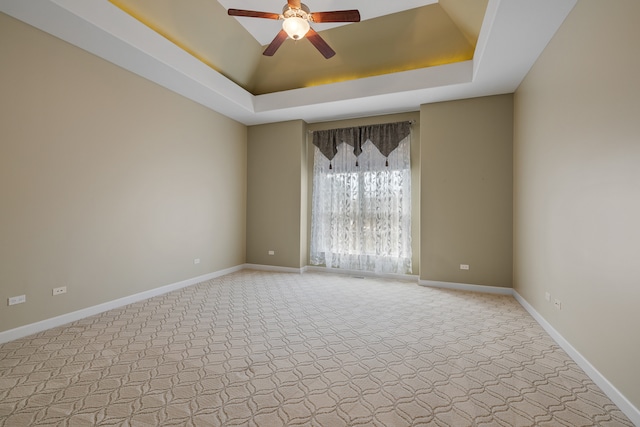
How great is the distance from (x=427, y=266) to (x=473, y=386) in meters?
2.87

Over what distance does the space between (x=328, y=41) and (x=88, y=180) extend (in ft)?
12.7

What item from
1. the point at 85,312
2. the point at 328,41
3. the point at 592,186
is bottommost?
the point at 85,312

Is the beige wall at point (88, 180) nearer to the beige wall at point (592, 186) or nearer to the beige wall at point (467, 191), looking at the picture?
the beige wall at point (467, 191)

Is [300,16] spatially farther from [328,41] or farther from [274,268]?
[274,268]

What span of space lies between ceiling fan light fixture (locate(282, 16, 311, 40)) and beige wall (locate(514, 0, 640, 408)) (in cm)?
242

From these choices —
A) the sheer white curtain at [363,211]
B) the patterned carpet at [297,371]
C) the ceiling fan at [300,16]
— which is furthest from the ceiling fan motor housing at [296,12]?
the patterned carpet at [297,371]

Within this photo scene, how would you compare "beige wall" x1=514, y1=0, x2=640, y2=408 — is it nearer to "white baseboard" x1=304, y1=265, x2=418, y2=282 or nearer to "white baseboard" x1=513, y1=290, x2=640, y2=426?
"white baseboard" x1=513, y1=290, x2=640, y2=426

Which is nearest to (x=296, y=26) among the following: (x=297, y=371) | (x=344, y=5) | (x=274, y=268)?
(x=344, y=5)

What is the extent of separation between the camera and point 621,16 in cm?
192

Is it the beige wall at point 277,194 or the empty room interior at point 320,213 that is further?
the beige wall at point 277,194

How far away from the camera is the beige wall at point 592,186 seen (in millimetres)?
1810

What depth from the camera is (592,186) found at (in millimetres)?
2219

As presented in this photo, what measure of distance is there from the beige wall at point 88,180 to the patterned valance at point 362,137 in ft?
7.35

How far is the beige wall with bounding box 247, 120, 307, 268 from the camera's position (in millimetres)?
5723
